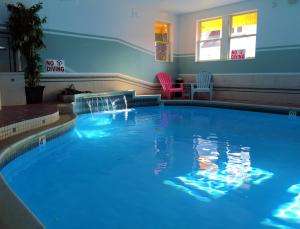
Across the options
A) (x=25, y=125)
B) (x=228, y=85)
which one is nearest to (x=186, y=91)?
(x=228, y=85)

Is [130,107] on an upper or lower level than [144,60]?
lower

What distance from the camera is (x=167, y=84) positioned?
8938 millimetres

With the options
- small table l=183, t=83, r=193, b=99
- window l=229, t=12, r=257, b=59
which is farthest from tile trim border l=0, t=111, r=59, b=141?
window l=229, t=12, r=257, b=59

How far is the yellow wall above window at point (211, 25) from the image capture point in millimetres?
8820

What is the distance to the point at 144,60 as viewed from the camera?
8883 millimetres

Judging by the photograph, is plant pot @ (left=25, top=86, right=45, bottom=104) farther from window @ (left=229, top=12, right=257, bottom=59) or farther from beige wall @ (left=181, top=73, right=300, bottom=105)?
window @ (left=229, top=12, right=257, bottom=59)

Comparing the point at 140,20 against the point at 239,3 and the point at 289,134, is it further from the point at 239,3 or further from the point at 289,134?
the point at 289,134

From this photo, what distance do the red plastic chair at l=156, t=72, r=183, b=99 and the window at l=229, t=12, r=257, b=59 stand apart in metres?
1.96

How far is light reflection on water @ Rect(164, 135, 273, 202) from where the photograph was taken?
7.89 feet

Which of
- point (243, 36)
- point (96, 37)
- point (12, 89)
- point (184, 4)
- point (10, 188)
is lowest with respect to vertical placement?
point (10, 188)

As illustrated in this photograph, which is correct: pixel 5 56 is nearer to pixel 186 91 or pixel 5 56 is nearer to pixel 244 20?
pixel 186 91

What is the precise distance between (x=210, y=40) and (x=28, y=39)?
5.70m

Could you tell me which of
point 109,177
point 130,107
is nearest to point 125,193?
point 109,177

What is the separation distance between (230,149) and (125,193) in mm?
1871
